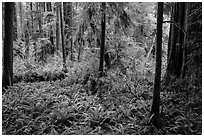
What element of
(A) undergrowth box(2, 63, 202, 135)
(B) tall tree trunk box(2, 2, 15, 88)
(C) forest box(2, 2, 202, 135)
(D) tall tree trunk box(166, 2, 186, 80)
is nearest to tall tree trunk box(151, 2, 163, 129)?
(C) forest box(2, 2, 202, 135)

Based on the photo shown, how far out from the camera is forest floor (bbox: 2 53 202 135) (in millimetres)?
6180

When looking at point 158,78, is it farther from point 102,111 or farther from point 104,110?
point 104,110

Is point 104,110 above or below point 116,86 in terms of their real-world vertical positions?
below

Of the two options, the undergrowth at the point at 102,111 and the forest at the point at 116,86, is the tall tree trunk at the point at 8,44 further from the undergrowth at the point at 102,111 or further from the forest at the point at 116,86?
the undergrowth at the point at 102,111

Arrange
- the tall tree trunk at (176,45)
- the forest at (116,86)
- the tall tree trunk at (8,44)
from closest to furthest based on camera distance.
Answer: the forest at (116,86) < the tall tree trunk at (176,45) < the tall tree trunk at (8,44)

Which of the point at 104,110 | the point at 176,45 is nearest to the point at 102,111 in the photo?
the point at 104,110

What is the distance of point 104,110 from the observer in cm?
751

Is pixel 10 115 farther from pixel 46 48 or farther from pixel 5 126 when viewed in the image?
pixel 46 48


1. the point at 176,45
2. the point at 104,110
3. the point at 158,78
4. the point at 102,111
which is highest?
the point at 176,45

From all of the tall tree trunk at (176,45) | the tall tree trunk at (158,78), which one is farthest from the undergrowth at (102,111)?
the tall tree trunk at (176,45)

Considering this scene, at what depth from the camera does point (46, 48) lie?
21.7 metres

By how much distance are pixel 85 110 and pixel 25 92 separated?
11.5ft

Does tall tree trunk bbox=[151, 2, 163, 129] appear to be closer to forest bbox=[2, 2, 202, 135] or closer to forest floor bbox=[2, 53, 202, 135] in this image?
forest bbox=[2, 2, 202, 135]

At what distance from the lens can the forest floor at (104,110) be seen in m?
6.18
